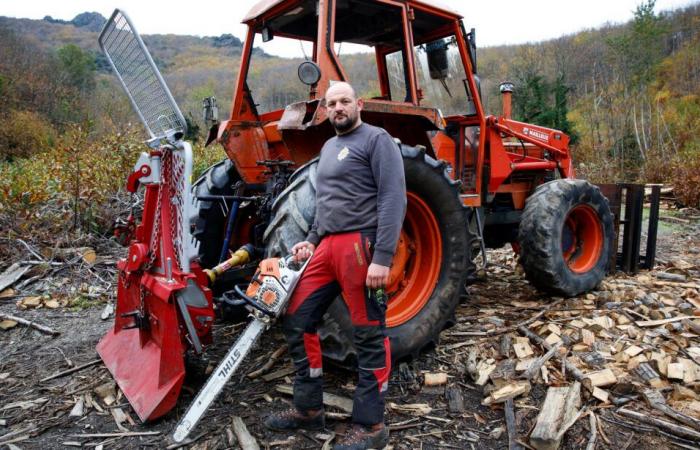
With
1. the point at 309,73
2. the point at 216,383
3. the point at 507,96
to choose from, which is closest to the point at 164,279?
the point at 216,383

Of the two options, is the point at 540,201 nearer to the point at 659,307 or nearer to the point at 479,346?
the point at 659,307

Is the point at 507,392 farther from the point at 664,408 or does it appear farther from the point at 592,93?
the point at 592,93

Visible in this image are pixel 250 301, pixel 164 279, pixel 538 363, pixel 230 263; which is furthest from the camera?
pixel 538 363

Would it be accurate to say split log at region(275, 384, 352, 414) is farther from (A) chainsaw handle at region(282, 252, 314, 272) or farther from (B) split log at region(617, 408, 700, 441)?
(B) split log at region(617, 408, 700, 441)

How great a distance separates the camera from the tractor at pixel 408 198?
2832mm

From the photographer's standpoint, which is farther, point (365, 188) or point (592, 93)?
point (592, 93)

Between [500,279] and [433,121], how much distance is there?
248cm

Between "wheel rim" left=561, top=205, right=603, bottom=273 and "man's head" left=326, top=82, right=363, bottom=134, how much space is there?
9.91 feet

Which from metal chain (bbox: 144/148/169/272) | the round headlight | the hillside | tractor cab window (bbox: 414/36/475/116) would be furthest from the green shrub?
the round headlight

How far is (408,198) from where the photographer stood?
3.29 m

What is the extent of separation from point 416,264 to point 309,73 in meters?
1.44

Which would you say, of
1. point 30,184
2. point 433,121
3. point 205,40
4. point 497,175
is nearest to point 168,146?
point 433,121

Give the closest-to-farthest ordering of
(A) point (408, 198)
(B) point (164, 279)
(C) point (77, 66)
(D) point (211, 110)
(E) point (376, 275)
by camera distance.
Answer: (E) point (376, 275)
(B) point (164, 279)
(A) point (408, 198)
(D) point (211, 110)
(C) point (77, 66)

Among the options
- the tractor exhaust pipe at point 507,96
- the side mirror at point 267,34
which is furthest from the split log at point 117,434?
the tractor exhaust pipe at point 507,96
